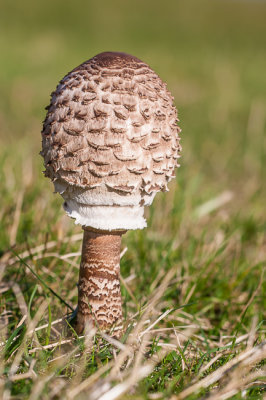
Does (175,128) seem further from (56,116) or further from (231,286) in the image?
(231,286)

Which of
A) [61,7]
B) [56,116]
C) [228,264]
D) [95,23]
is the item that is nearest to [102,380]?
[56,116]

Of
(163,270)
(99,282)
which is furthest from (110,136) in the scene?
(163,270)

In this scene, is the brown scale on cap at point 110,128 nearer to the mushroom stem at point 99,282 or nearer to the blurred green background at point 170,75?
the mushroom stem at point 99,282

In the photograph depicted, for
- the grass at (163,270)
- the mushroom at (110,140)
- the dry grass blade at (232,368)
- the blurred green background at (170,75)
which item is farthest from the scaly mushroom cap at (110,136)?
the blurred green background at (170,75)

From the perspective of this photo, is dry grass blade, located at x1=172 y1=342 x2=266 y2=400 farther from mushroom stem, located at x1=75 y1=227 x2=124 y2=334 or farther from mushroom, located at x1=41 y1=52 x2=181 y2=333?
mushroom, located at x1=41 y1=52 x2=181 y2=333

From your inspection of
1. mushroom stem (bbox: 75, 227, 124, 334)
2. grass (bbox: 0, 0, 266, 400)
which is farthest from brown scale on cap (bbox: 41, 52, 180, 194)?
grass (bbox: 0, 0, 266, 400)

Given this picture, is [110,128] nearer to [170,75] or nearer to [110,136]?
[110,136]

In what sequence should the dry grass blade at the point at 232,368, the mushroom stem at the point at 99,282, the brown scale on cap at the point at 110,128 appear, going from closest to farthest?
the dry grass blade at the point at 232,368, the brown scale on cap at the point at 110,128, the mushroom stem at the point at 99,282
